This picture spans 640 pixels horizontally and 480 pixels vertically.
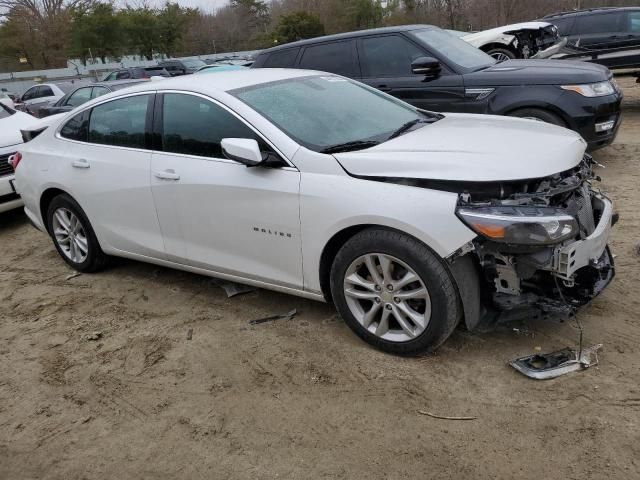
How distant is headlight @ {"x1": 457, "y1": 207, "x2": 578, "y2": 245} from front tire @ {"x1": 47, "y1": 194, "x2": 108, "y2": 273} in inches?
133

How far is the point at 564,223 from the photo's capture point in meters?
2.86

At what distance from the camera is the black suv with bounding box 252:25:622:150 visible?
6188 millimetres

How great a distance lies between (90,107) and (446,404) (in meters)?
3.71

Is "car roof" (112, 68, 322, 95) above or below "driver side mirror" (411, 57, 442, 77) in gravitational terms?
above

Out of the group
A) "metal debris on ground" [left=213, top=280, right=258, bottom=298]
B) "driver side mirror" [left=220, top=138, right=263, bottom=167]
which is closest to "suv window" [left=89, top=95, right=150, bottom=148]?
"driver side mirror" [left=220, top=138, right=263, bottom=167]

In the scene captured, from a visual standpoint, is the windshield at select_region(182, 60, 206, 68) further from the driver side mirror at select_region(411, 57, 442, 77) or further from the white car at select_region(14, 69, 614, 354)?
the white car at select_region(14, 69, 614, 354)

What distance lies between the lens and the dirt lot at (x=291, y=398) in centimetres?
257

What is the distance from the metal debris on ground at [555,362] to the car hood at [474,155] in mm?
1011

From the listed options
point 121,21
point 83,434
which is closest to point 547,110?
point 83,434

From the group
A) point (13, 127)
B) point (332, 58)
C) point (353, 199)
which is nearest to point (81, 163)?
point (353, 199)

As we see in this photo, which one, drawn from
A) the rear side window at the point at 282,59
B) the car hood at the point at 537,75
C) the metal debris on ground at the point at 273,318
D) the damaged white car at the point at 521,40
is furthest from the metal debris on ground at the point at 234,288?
the damaged white car at the point at 521,40

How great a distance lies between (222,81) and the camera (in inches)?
159

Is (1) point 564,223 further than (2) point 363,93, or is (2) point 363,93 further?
(2) point 363,93

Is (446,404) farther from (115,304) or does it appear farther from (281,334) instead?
(115,304)
